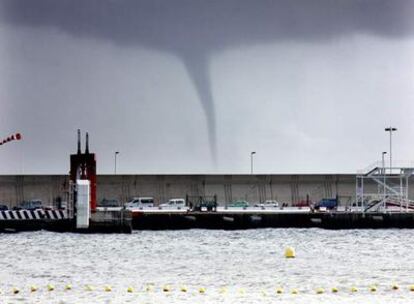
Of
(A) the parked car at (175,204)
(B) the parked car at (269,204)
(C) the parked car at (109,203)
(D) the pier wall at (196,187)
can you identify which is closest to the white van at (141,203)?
(C) the parked car at (109,203)

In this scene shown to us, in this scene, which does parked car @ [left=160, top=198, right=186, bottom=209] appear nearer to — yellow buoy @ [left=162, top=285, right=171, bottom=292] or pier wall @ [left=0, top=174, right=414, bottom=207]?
pier wall @ [left=0, top=174, right=414, bottom=207]

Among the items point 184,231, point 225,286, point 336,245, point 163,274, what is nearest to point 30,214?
point 184,231

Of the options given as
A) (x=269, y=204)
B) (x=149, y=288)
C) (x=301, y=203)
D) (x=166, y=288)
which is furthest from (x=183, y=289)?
(x=301, y=203)

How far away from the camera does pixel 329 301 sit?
30281 millimetres

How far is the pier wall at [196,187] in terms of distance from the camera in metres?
138

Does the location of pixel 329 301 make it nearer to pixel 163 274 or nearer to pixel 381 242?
pixel 163 274

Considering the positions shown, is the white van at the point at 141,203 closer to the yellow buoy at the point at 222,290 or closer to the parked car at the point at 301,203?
the parked car at the point at 301,203

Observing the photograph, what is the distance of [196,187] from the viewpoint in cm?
→ 13962

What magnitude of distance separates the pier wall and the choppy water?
6448 centimetres

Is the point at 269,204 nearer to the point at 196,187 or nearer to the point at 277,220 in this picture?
the point at 196,187

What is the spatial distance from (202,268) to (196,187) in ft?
312

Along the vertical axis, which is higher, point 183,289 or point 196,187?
point 196,187

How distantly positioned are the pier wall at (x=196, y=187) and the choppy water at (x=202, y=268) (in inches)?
2539

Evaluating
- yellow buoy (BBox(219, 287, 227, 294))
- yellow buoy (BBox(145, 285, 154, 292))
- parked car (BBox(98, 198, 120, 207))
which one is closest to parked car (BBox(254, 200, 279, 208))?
parked car (BBox(98, 198, 120, 207))
